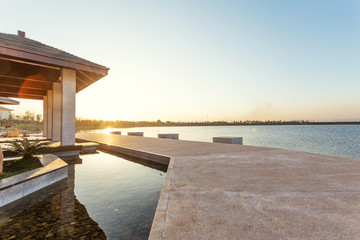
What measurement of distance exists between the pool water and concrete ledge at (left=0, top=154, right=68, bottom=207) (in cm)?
18

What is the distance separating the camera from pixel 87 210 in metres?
4.16

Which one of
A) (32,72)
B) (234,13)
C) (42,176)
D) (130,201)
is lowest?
(130,201)

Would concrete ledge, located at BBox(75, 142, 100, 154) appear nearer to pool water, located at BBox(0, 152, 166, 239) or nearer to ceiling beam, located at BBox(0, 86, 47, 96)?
pool water, located at BBox(0, 152, 166, 239)

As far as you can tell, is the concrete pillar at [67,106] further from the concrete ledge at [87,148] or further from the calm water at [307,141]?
the calm water at [307,141]

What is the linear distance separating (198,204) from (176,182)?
52.4 inches

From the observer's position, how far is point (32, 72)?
12.1 metres

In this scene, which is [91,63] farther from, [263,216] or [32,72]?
[263,216]

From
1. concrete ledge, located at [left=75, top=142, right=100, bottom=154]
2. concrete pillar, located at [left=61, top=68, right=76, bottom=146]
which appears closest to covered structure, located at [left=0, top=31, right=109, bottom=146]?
concrete pillar, located at [left=61, top=68, right=76, bottom=146]

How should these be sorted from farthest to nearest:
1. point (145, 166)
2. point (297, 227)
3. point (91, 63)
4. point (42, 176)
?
point (91, 63)
point (145, 166)
point (42, 176)
point (297, 227)

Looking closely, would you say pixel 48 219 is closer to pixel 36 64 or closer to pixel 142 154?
pixel 142 154

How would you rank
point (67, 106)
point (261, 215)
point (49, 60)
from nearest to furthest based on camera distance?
point (261, 215) → point (49, 60) → point (67, 106)

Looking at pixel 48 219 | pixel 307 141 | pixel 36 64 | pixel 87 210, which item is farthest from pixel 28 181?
pixel 307 141

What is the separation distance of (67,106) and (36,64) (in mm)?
2516

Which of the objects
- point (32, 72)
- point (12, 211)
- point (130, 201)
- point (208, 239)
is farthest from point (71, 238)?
point (32, 72)
